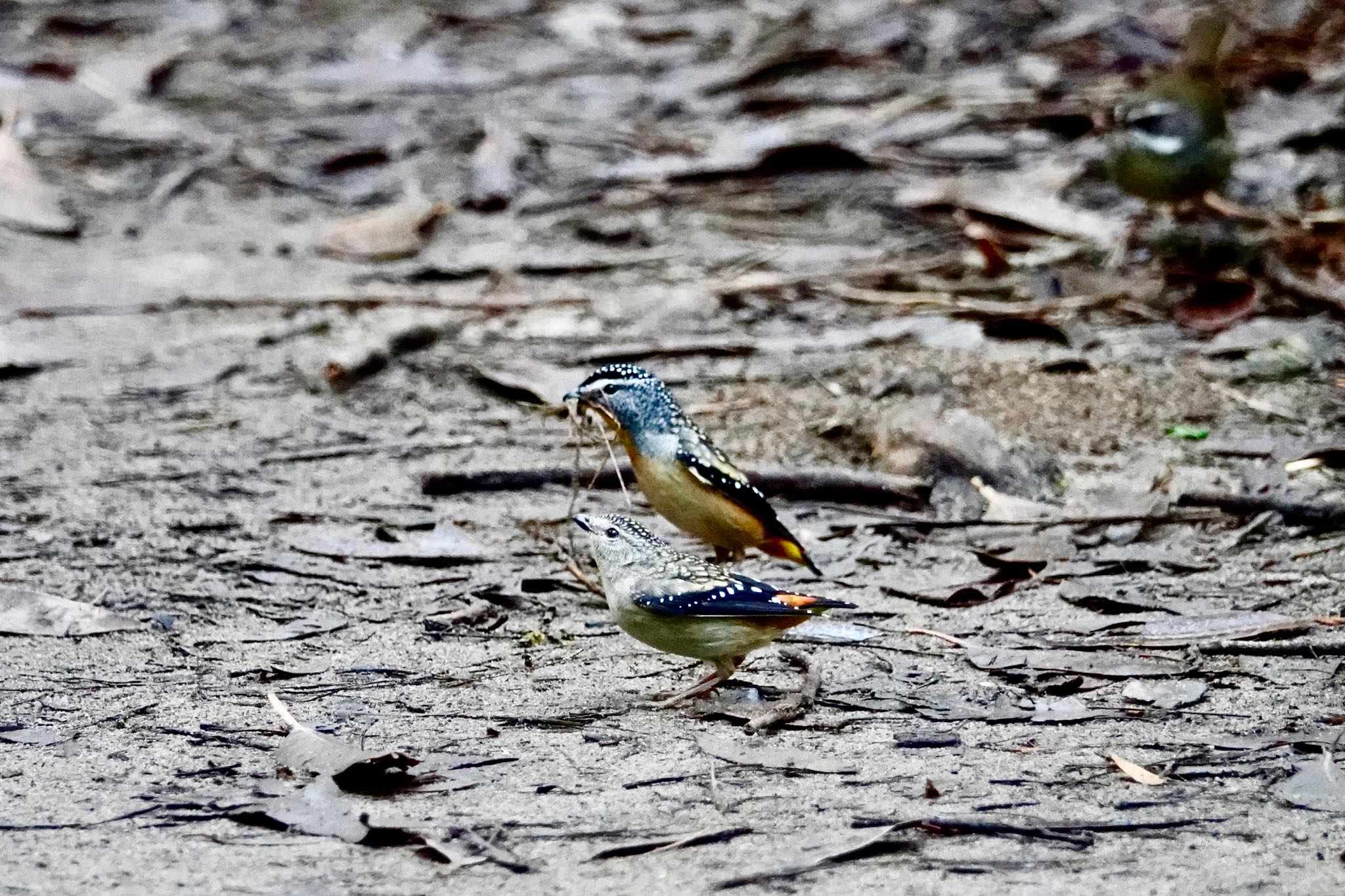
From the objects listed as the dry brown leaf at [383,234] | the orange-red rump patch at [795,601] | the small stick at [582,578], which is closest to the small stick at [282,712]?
the small stick at [582,578]

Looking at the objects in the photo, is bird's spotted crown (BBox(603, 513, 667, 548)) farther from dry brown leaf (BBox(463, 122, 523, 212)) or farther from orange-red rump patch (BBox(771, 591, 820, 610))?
dry brown leaf (BBox(463, 122, 523, 212))

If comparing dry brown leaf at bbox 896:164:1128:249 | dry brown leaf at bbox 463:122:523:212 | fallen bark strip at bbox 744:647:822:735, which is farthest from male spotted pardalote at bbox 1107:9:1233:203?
fallen bark strip at bbox 744:647:822:735

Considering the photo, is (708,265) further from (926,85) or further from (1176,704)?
(1176,704)

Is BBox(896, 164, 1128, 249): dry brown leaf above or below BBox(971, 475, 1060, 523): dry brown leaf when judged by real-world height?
above

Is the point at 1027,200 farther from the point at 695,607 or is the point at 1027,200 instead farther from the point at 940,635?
the point at 695,607

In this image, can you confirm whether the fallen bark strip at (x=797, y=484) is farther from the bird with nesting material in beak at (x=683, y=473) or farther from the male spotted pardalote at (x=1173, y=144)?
the male spotted pardalote at (x=1173, y=144)

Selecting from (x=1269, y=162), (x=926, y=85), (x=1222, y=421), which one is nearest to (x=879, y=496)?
(x=1222, y=421)

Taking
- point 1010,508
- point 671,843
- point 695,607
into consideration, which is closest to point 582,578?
point 695,607
